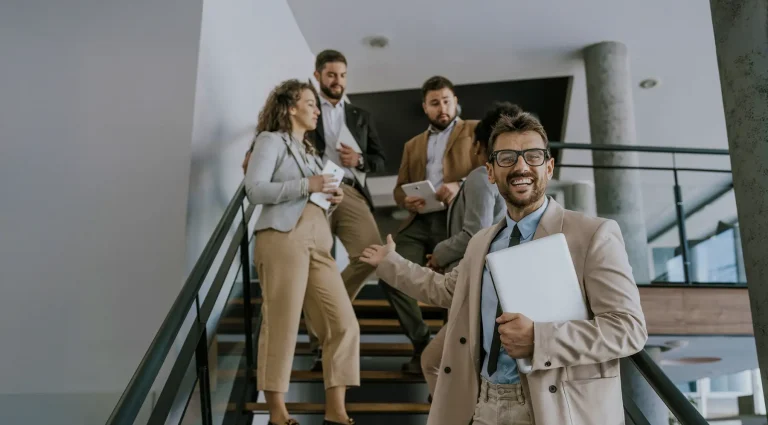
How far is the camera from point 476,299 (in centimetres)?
192

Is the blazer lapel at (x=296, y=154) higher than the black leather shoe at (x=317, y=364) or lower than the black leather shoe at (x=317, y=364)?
higher

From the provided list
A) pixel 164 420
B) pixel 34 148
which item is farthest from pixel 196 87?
pixel 164 420

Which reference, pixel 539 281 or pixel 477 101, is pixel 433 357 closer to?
pixel 539 281

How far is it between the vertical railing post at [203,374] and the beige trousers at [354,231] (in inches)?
34.5

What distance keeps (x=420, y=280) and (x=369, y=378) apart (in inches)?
65.9

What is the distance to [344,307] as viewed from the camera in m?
3.25

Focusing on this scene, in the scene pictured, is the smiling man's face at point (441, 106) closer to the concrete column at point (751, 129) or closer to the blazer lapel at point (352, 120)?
the blazer lapel at point (352, 120)

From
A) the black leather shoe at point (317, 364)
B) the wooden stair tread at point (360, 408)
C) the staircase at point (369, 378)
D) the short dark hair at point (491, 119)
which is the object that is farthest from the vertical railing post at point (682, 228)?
the short dark hair at point (491, 119)

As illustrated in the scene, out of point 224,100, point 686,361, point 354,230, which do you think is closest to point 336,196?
point 354,230

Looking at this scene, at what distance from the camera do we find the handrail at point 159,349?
77.0 inches

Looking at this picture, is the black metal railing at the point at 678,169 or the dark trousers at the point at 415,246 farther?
the black metal railing at the point at 678,169

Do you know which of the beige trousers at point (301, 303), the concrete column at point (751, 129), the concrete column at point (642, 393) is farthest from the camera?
the beige trousers at point (301, 303)

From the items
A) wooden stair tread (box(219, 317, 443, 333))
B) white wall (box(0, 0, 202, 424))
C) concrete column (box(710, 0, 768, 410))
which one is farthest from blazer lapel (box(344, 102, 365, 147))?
concrete column (box(710, 0, 768, 410))

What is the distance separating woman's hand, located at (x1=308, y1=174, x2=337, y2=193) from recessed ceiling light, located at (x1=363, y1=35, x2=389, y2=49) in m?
4.30
